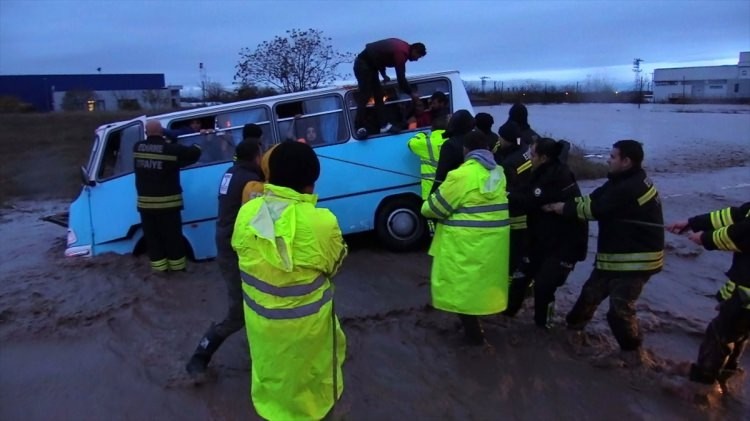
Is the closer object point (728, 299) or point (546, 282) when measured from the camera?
point (728, 299)

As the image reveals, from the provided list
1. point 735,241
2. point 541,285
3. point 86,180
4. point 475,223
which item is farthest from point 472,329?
point 86,180

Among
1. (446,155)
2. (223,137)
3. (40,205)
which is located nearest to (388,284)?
(446,155)

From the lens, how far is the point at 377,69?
27.7 feet

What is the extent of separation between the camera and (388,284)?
7.37 m

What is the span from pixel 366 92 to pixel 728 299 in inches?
207

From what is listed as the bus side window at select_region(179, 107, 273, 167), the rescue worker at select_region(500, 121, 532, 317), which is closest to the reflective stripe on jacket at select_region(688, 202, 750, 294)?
the rescue worker at select_region(500, 121, 532, 317)

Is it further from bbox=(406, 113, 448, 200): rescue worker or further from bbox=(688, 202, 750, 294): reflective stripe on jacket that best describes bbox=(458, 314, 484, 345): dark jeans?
bbox=(406, 113, 448, 200): rescue worker

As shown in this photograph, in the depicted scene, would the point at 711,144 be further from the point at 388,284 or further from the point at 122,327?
the point at 122,327

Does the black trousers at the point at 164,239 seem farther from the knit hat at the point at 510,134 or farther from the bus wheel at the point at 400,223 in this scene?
the knit hat at the point at 510,134

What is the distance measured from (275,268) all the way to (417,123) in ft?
18.9

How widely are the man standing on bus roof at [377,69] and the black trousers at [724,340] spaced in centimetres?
495

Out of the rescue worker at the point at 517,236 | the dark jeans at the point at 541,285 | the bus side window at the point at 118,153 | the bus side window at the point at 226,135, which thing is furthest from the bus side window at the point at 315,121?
the dark jeans at the point at 541,285

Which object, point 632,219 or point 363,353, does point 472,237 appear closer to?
point 632,219

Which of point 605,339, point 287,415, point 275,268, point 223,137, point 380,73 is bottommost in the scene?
point 605,339
